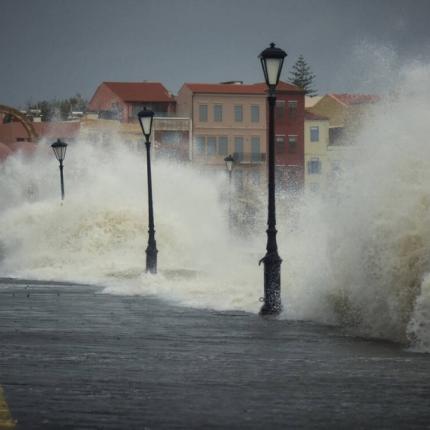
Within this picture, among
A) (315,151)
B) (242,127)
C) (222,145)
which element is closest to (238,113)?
(242,127)

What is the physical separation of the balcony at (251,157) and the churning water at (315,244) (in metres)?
57.9

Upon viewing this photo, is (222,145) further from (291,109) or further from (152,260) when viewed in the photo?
(152,260)

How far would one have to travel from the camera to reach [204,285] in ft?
81.6

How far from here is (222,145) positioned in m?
107

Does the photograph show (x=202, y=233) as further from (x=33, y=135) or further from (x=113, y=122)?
(x=113, y=122)

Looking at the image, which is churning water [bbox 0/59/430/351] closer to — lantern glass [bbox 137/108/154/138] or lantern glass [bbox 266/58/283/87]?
lantern glass [bbox 266/58/283/87]

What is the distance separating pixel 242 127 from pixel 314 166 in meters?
8.51

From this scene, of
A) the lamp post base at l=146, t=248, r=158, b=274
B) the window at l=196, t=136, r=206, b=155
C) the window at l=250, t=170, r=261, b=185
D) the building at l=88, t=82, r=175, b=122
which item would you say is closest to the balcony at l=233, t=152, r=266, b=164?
the window at l=250, t=170, r=261, b=185

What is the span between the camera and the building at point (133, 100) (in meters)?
109

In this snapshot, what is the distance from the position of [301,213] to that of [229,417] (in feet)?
47.8

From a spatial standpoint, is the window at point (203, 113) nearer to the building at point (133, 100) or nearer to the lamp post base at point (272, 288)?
the building at point (133, 100)

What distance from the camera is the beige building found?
10606 centimetres

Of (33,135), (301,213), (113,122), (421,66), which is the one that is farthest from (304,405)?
(113,122)

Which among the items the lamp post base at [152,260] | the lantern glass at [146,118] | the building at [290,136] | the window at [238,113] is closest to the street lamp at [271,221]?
the lantern glass at [146,118]
